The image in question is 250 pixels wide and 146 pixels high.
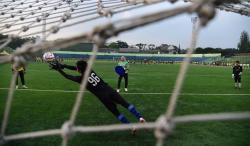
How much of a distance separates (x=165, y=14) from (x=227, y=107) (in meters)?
9.65

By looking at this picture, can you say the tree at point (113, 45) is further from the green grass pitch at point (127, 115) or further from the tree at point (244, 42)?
the green grass pitch at point (127, 115)

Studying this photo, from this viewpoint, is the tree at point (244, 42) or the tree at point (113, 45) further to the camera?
the tree at point (244, 42)

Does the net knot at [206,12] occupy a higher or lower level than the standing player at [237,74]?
higher

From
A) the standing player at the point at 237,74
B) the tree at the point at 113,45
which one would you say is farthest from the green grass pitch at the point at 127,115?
the tree at the point at 113,45

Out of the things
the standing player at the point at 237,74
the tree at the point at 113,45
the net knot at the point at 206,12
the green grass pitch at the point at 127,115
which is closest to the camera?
the net knot at the point at 206,12

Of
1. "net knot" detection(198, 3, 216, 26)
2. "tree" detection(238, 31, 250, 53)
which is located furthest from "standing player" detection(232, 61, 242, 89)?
"tree" detection(238, 31, 250, 53)

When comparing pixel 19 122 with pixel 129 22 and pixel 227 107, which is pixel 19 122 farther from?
pixel 129 22

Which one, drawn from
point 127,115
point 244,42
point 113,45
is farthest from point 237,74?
point 244,42

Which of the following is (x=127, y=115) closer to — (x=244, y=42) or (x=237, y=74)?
(x=237, y=74)

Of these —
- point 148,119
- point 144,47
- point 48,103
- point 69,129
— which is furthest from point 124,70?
point 144,47

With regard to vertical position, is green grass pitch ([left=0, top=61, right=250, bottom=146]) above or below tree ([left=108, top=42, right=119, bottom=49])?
below

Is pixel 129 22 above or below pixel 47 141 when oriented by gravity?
above

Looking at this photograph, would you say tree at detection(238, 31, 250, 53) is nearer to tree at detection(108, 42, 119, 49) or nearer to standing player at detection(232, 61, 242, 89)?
tree at detection(108, 42, 119, 49)

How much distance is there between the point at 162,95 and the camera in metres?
14.4
